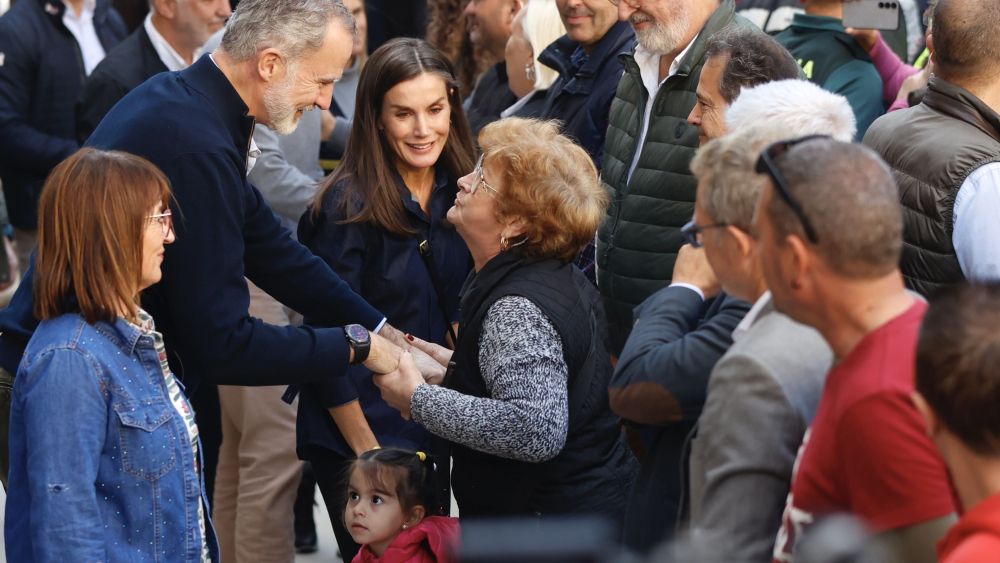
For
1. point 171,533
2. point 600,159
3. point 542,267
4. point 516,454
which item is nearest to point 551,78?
point 600,159

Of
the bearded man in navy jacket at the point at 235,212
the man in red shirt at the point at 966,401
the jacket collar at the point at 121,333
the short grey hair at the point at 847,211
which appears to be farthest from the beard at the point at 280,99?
the man in red shirt at the point at 966,401

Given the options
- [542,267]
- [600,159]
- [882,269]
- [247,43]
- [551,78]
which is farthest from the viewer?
[551,78]

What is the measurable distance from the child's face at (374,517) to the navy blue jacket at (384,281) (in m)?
0.30

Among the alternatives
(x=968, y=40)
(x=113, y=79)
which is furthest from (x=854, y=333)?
(x=113, y=79)

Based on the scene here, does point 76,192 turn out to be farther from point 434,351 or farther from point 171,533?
point 434,351

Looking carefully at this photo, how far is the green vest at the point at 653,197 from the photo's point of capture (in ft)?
12.7

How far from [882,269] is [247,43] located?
6.89 feet

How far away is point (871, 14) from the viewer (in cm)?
474

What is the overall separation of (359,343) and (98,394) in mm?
819

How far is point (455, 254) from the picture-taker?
3.99 meters

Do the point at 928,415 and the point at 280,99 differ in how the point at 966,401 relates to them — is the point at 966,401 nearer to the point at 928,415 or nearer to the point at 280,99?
the point at 928,415

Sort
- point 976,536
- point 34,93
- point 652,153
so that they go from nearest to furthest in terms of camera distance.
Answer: point 976,536, point 652,153, point 34,93

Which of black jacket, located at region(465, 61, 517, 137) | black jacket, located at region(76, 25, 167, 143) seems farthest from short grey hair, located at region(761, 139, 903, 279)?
black jacket, located at region(76, 25, 167, 143)

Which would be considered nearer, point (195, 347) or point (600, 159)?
point (195, 347)
